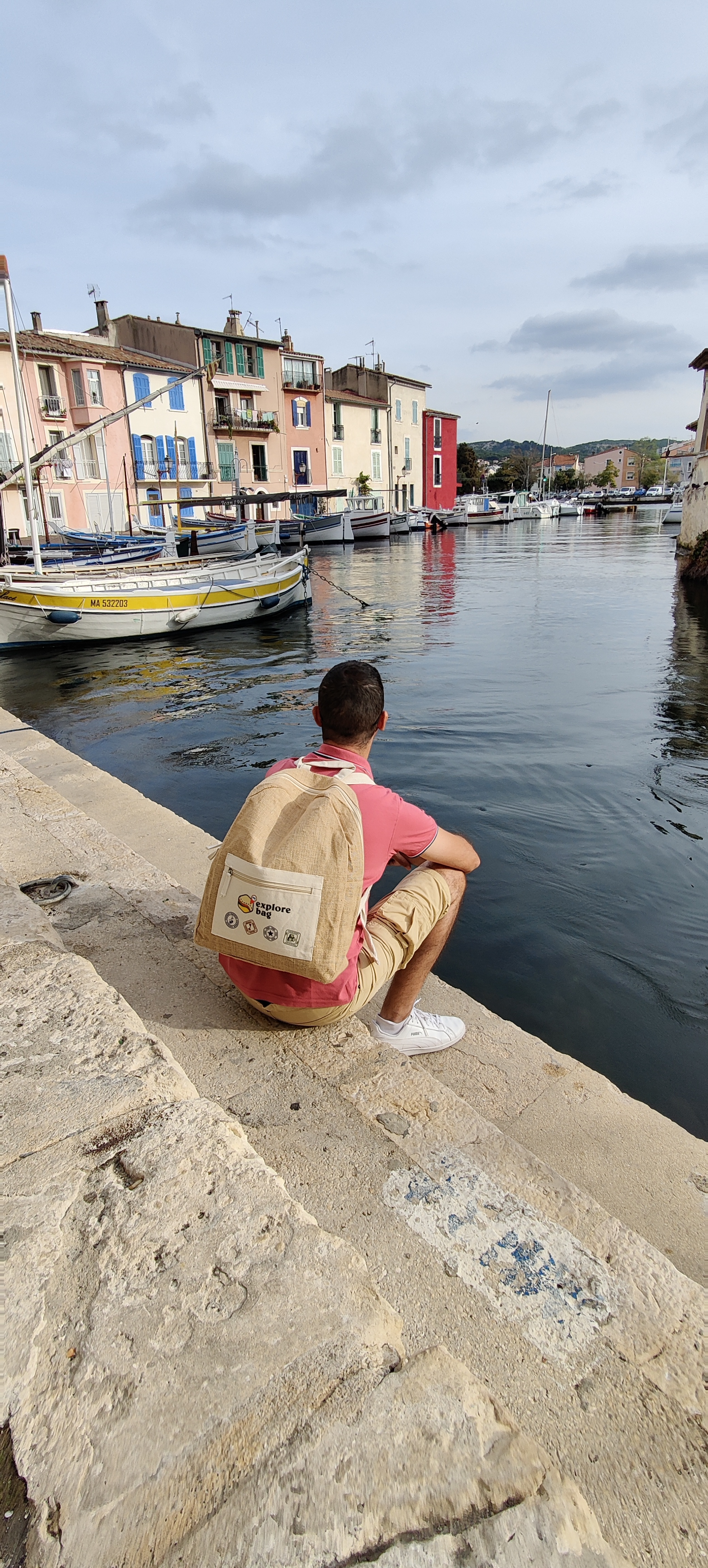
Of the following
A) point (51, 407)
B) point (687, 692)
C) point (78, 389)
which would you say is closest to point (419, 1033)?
point (687, 692)

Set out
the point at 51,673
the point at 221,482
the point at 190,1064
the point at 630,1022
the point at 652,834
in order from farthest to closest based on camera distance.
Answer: the point at 221,482 < the point at 51,673 < the point at 652,834 < the point at 630,1022 < the point at 190,1064

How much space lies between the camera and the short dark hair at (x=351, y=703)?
2465 millimetres

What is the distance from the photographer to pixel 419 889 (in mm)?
2812

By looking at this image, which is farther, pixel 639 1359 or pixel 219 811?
pixel 219 811

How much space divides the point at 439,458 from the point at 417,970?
64.8 meters

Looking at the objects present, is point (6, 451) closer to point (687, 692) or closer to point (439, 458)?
point (687, 692)

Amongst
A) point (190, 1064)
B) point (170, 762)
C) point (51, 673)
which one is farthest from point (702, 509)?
point (190, 1064)

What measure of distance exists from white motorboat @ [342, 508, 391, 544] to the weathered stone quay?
45.1 metres

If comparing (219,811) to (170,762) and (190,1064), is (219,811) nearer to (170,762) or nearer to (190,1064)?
(170,762)

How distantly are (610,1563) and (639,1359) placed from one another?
47cm

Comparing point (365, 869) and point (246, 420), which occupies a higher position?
point (246, 420)

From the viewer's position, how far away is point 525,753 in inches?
314

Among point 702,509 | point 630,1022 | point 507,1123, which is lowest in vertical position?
point 630,1022

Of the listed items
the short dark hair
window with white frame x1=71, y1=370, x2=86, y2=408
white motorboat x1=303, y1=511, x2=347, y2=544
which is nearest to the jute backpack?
the short dark hair
